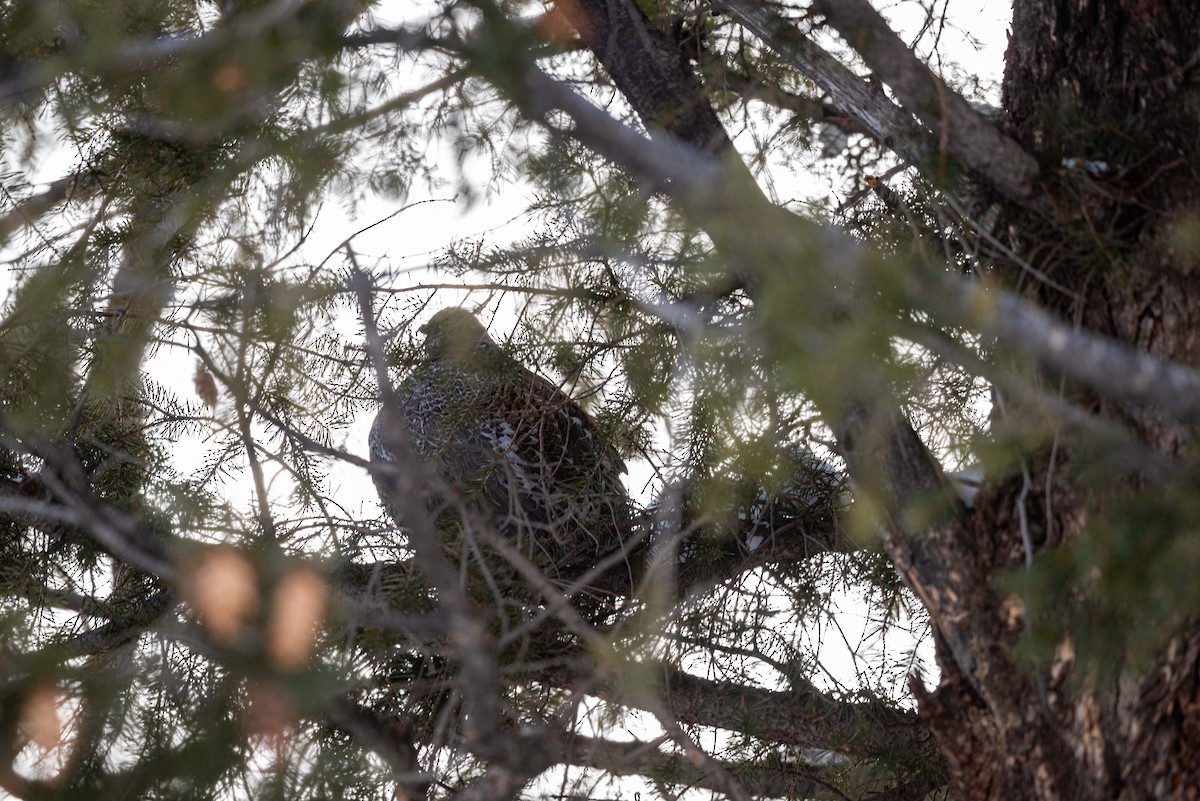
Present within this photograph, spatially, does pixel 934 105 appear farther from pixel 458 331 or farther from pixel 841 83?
pixel 458 331

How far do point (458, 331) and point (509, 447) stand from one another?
14.4 inches

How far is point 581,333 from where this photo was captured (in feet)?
A: 9.32

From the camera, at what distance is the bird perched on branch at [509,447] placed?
300 cm

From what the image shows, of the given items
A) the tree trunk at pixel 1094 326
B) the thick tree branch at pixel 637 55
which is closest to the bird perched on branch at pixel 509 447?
the thick tree branch at pixel 637 55

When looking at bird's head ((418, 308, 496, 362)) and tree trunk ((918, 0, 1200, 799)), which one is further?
bird's head ((418, 308, 496, 362))

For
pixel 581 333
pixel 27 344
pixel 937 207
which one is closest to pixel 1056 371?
pixel 937 207

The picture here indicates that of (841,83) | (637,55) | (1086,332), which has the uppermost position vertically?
(637,55)

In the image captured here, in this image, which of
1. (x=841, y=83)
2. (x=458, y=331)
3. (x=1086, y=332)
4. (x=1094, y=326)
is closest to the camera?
(x=1086, y=332)

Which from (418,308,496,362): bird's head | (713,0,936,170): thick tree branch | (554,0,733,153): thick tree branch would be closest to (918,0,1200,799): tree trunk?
(713,0,936,170): thick tree branch

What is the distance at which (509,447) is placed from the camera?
3.08 m

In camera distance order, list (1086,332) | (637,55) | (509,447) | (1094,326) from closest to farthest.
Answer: (1086,332)
(1094,326)
(637,55)
(509,447)

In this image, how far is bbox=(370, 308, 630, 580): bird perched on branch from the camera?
9.84 ft

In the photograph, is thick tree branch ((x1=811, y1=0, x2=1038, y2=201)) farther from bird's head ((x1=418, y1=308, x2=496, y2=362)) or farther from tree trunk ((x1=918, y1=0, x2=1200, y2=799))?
bird's head ((x1=418, y1=308, x2=496, y2=362))

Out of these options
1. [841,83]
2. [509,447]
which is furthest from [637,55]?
[509,447]
